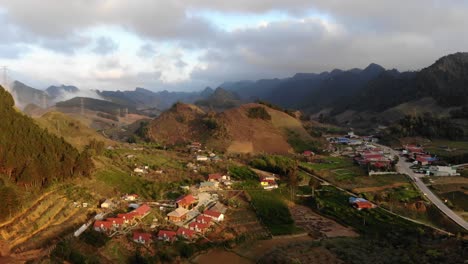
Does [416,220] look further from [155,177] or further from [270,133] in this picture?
[270,133]

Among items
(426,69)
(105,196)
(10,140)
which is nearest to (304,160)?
(105,196)

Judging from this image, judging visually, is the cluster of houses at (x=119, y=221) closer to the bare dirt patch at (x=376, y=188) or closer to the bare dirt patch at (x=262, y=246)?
the bare dirt patch at (x=262, y=246)

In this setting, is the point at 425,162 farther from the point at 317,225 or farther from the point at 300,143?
the point at 317,225

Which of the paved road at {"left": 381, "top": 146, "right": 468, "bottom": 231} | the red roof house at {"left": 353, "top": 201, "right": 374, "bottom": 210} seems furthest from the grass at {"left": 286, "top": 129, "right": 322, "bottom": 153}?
the red roof house at {"left": 353, "top": 201, "right": 374, "bottom": 210}

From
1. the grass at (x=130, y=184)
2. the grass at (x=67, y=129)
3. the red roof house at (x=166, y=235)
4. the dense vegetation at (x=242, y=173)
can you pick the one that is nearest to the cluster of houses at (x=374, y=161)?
the dense vegetation at (x=242, y=173)

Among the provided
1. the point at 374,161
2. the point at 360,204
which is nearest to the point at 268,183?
the point at 360,204
